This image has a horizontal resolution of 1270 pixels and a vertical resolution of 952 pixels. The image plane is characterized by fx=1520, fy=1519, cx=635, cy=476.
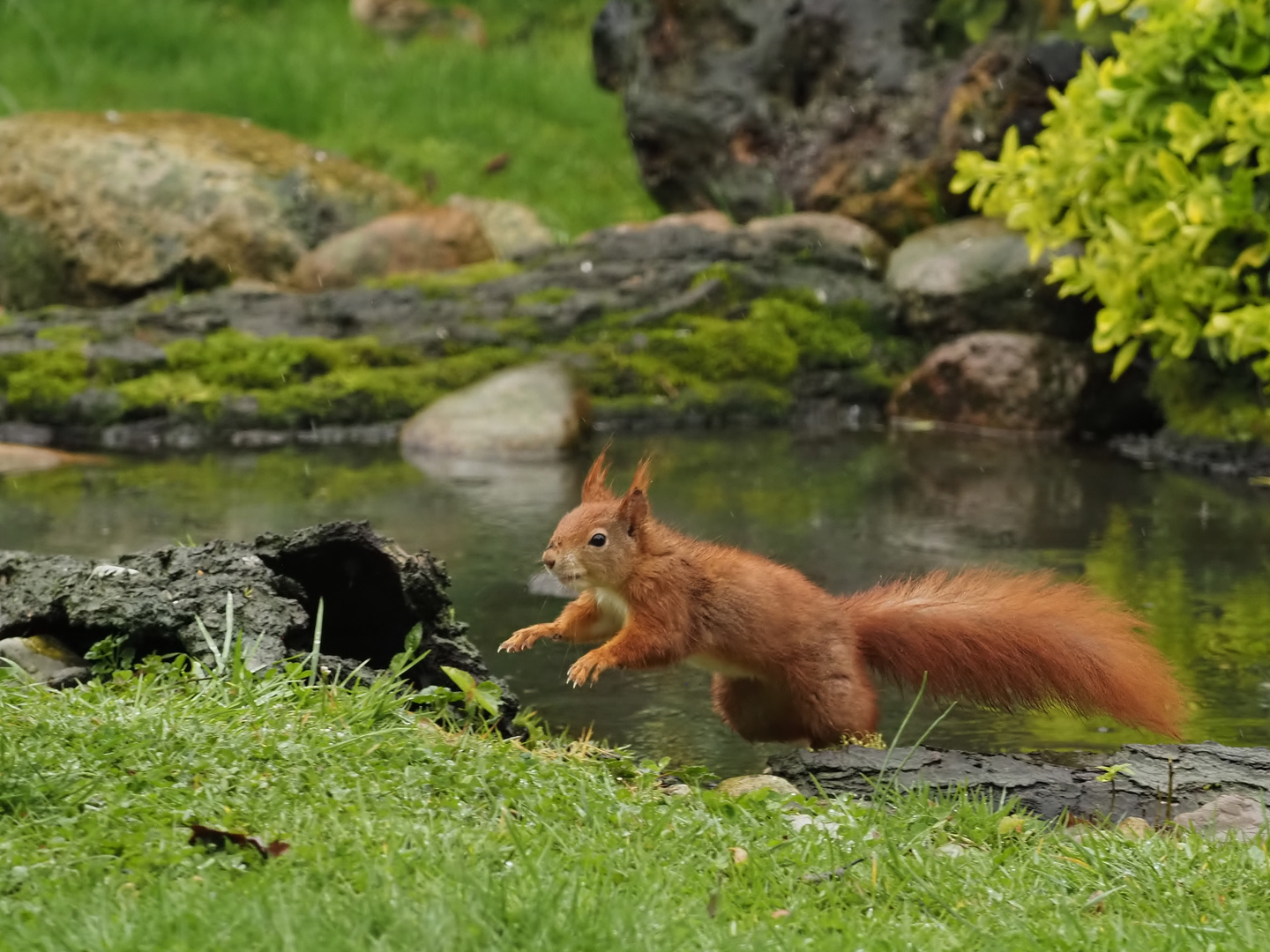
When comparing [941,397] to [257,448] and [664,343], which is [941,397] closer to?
[664,343]

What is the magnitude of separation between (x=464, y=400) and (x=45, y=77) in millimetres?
9476

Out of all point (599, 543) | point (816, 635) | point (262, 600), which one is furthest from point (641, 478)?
point (262, 600)

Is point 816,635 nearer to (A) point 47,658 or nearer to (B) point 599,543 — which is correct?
(B) point 599,543

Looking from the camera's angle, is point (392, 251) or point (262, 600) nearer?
point (262, 600)

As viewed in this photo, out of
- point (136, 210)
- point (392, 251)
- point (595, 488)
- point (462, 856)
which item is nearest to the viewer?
point (462, 856)

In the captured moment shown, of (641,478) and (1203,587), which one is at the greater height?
(641,478)

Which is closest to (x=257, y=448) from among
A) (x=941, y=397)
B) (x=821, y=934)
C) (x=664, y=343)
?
(x=664, y=343)

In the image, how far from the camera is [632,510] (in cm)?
368

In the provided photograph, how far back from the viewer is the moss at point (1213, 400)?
851 cm

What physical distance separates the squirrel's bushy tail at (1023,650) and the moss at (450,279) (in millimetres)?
7290

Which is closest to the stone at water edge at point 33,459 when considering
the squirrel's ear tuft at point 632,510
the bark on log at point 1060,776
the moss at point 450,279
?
the moss at point 450,279

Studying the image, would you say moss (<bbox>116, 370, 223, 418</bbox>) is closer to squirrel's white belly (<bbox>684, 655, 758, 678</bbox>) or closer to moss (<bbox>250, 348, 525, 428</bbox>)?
moss (<bbox>250, 348, 525, 428</bbox>)

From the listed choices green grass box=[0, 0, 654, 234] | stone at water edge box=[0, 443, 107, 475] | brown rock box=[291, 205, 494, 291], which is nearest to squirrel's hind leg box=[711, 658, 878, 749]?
stone at water edge box=[0, 443, 107, 475]

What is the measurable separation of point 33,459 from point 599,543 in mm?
6079
